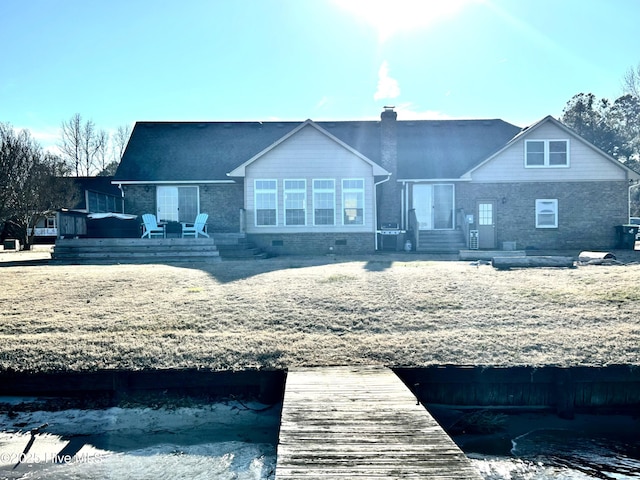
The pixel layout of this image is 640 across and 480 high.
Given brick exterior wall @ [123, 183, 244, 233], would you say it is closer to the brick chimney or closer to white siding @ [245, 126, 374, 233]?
white siding @ [245, 126, 374, 233]

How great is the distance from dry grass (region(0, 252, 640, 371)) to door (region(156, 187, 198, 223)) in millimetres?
9059

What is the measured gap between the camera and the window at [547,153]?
2014 centimetres

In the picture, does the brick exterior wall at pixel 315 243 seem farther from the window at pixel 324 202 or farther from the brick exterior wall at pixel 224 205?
the brick exterior wall at pixel 224 205

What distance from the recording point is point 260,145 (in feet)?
76.3

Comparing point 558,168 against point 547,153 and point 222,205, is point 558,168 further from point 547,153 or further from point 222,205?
point 222,205

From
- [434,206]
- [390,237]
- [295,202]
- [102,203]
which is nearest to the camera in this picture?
[295,202]

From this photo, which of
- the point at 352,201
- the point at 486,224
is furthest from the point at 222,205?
the point at 486,224

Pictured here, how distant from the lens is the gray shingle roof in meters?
21.3

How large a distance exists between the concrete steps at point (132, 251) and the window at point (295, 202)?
3.58 meters

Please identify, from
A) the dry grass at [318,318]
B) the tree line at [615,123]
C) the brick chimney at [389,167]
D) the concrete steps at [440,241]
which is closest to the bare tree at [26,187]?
the dry grass at [318,318]

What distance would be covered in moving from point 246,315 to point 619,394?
561cm

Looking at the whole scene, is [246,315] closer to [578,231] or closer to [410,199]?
[410,199]

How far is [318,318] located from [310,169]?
1125 centimetres

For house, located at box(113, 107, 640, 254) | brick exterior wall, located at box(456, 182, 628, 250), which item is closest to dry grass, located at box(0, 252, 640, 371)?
house, located at box(113, 107, 640, 254)
